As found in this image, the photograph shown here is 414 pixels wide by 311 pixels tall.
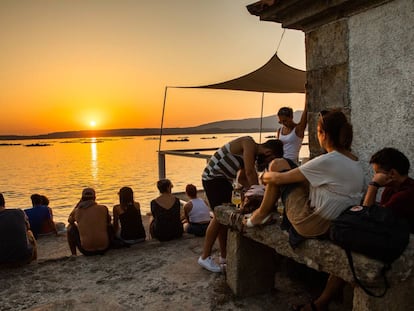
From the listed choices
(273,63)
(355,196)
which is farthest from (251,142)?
(273,63)

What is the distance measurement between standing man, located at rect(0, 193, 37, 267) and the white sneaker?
1.83 meters

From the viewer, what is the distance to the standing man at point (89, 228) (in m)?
4.32

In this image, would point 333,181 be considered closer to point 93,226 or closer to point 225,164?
point 225,164

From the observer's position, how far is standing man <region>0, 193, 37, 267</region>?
387cm

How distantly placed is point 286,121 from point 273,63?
5.15 metres

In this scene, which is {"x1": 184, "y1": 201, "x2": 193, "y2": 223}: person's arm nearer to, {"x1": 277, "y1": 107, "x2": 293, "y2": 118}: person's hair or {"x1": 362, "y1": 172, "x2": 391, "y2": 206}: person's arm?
{"x1": 277, "y1": 107, "x2": 293, "y2": 118}: person's hair

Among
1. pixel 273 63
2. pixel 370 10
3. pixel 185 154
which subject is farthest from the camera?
pixel 273 63

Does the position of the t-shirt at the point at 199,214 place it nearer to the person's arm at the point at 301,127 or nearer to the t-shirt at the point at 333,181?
the person's arm at the point at 301,127

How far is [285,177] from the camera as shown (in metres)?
2.42

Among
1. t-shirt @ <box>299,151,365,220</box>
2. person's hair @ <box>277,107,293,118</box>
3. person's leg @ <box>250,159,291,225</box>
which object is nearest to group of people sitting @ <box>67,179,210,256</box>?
person's hair @ <box>277,107,293,118</box>

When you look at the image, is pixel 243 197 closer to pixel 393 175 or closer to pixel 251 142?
pixel 251 142

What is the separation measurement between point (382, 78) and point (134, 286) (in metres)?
2.66

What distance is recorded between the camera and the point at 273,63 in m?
9.05

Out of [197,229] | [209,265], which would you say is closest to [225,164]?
[209,265]
